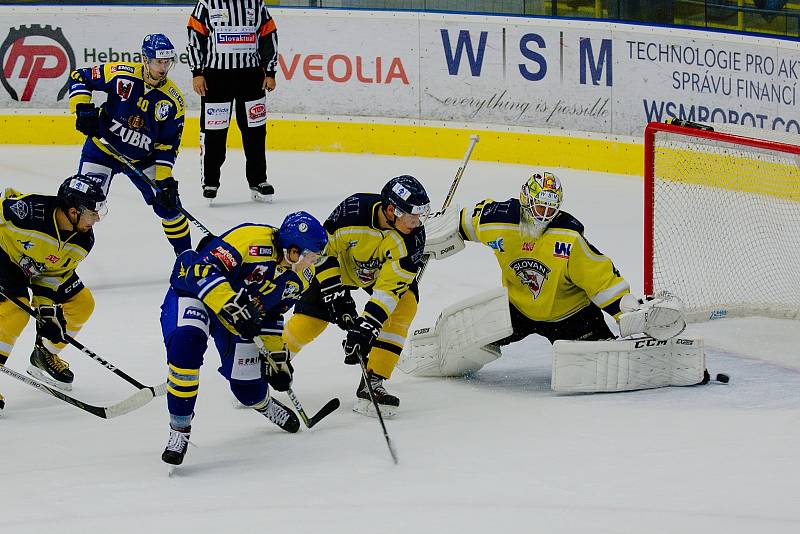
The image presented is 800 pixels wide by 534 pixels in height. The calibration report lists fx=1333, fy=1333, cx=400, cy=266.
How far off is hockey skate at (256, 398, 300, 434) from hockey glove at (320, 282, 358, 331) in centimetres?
38

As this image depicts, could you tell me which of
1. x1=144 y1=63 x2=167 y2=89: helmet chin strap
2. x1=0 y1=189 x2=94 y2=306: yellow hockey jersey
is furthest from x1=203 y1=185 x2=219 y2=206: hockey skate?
x1=0 y1=189 x2=94 y2=306: yellow hockey jersey

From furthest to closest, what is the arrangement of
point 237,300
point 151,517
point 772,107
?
point 772,107 → point 237,300 → point 151,517

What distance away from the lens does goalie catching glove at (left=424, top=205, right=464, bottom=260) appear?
5160mm

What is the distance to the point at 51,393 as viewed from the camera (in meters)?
4.58

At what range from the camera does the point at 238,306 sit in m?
3.95

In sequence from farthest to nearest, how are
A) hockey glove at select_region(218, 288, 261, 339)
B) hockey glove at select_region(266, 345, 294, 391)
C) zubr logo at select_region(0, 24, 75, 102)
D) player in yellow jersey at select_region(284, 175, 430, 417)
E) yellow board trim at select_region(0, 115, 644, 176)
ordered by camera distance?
zubr logo at select_region(0, 24, 75, 102), yellow board trim at select_region(0, 115, 644, 176), player in yellow jersey at select_region(284, 175, 430, 417), hockey glove at select_region(266, 345, 294, 391), hockey glove at select_region(218, 288, 261, 339)

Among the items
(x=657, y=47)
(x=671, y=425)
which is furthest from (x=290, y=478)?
(x=657, y=47)

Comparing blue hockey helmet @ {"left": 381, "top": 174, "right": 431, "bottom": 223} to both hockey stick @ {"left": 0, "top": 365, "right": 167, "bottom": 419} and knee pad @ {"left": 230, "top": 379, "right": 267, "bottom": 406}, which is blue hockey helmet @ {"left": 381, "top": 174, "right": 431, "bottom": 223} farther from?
hockey stick @ {"left": 0, "top": 365, "right": 167, "bottom": 419}

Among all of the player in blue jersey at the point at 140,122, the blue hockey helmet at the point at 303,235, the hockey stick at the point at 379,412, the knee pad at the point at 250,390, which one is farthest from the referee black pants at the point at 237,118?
the blue hockey helmet at the point at 303,235

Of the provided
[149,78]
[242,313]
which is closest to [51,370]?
[242,313]

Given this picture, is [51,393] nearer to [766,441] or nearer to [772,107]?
[766,441]

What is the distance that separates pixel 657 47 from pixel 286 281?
4.97m

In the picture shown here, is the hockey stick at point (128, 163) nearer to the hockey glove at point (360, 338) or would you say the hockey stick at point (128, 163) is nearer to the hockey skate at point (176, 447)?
the hockey glove at point (360, 338)

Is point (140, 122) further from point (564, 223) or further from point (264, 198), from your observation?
point (564, 223)
